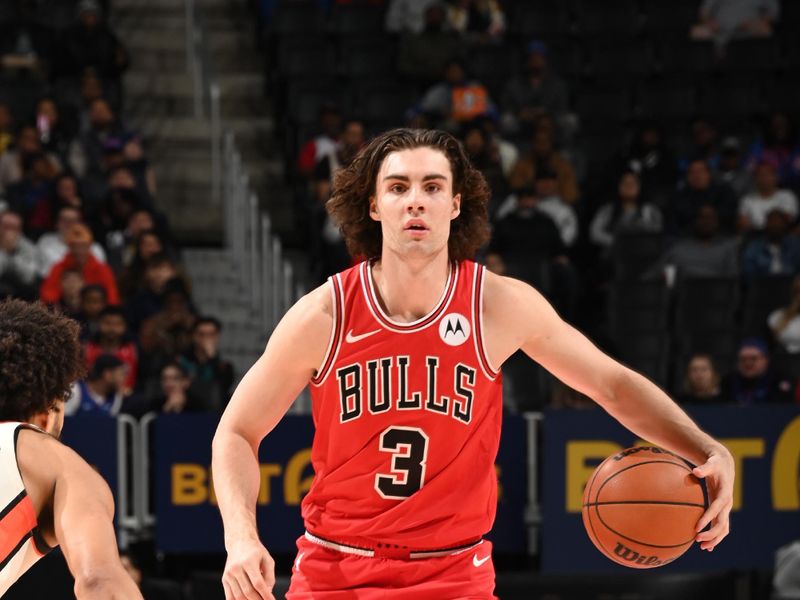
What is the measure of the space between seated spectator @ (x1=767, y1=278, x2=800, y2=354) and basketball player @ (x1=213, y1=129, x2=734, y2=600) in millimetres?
7108

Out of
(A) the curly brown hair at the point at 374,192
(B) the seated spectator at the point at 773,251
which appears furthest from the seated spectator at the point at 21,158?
(A) the curly brown hair at the point at 374,192

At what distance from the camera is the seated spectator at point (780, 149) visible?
13789 millimetres

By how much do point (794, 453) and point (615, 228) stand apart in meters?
3.76

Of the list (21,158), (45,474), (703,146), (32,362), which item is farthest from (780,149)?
(45,474)

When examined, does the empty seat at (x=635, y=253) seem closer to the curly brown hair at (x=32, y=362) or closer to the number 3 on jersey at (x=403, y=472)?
the number 3 on jersey at (x=403, y=472)

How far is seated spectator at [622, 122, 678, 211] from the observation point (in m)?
13.6

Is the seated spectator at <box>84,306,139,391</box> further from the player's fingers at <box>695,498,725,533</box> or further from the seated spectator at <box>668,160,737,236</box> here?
the player's fingers at <box>695,498,725,533</box>

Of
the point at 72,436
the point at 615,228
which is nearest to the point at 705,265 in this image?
the point at 615,228

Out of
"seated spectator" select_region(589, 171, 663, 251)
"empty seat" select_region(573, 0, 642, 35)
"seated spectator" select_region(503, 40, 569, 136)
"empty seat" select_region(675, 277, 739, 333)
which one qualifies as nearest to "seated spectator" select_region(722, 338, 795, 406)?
"empty seat" select_region(675, 277, 739, 333)

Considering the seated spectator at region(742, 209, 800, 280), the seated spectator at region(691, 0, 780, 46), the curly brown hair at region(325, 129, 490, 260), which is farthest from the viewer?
the seated spectator at region(691, 0, 780, 46)

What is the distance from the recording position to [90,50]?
14.3m

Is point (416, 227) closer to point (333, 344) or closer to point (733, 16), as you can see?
point (333, 344)

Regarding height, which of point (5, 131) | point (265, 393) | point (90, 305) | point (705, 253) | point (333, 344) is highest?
point (5, 131)

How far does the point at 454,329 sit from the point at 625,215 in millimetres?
8366
